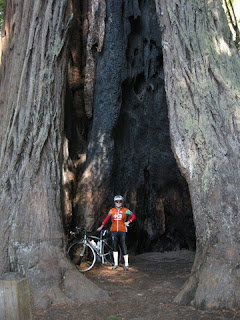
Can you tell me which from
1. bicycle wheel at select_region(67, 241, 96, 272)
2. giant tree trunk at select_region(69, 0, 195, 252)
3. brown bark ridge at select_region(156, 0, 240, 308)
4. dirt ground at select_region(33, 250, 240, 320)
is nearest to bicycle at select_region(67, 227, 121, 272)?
bicycle wheel at select_region(67, 241, 96, 272)

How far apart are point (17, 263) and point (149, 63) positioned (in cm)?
727

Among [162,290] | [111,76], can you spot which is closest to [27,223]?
[162,290]

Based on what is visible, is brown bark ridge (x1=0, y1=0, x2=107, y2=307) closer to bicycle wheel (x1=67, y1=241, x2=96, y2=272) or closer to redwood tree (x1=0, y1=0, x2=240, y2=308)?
redwood tree (x1=0, y1=0, x2=240, y2=308)

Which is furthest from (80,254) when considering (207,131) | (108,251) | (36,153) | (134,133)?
(207,131)

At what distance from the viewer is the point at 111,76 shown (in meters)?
9.62

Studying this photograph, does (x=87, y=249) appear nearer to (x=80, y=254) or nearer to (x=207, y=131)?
(x=80, y=254)

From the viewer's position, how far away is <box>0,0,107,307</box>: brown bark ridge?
205 inches

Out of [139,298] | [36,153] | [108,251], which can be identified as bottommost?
[139,298]

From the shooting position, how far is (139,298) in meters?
5.29

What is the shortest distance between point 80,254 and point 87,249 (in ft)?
1.35

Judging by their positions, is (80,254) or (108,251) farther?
(108,251)

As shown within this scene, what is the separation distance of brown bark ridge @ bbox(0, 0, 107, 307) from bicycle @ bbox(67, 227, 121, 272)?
2.19m

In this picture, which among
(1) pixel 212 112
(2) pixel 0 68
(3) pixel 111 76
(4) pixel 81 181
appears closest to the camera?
(1) pixel 212 112

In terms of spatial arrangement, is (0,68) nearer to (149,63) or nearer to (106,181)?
(106,181)
